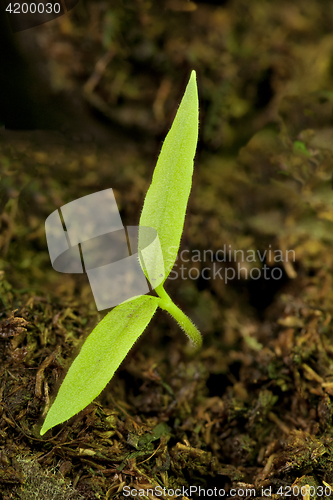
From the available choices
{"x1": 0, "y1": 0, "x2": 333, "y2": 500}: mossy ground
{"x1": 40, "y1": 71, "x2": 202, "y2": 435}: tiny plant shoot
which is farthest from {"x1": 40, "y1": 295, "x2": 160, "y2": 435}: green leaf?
{"x1": 0, "y1": 0, "x2": 333, "y2": 500}: mossy ground

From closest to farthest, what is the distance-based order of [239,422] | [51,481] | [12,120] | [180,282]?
1. [51,481]
2. [239,422]
3. [180,282]
4. [12,120]

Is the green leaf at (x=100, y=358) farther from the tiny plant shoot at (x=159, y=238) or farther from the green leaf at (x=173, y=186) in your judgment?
the green leaf at (x=173, y=186)

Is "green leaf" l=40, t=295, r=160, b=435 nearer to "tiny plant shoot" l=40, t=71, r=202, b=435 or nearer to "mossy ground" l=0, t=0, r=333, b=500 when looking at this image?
"tiny plant shoot" l=40, t=71, r=202, b=435

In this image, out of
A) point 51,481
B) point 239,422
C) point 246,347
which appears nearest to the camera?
point 51,481

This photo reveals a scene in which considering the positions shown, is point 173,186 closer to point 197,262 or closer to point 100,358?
point 100,358

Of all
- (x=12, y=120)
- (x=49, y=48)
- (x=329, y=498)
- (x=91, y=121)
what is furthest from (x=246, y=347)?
(x=49, y=48)

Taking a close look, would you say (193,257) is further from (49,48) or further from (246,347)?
(49,48)

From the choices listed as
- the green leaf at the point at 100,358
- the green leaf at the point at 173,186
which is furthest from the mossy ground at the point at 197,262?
the green leaf at the point at 173,186
